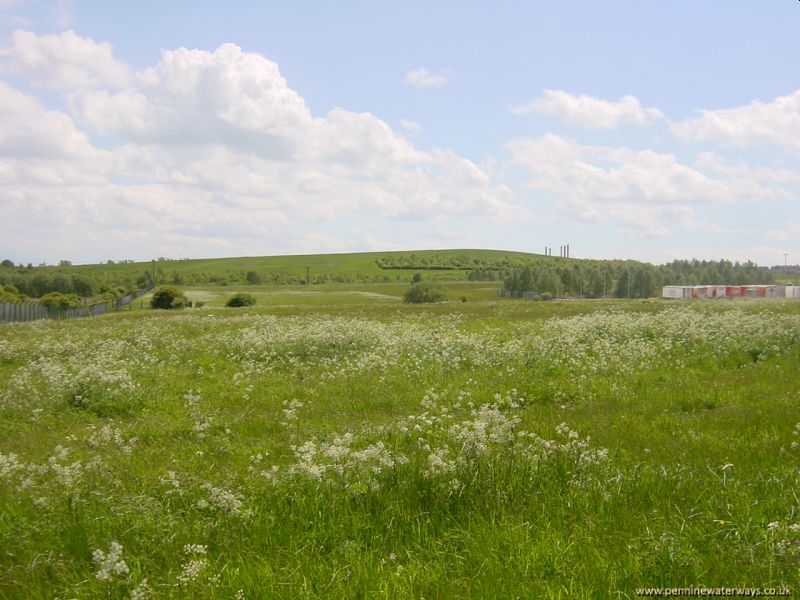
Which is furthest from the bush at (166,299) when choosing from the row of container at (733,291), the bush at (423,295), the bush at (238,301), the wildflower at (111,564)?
the wildflower at (111,564)

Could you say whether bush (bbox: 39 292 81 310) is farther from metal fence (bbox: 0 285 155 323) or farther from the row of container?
the row of container

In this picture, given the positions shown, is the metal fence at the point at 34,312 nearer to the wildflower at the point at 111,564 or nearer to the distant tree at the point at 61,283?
the distant tree at the point at 61,283

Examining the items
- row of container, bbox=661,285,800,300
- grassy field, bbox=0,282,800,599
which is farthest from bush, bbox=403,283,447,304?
grassy field, bbox=0,282,800,599

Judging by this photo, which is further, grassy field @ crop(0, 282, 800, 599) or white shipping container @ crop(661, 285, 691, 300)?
white shipping container @ crop(661, 285, 691, 300)

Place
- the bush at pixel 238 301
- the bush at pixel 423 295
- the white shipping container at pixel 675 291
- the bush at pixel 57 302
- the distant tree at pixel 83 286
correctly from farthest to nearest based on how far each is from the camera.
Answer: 1. the distant tree at pixel 83 286
2. the white shipping container at pixel 675 291
3. the bush at pixel 423 295
4. the bush at pixel 238 301
5. the bush at pixel 57 302

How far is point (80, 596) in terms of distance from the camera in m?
4.75

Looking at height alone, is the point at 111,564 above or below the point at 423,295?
below

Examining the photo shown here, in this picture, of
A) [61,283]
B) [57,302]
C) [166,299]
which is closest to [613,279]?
[166,299]

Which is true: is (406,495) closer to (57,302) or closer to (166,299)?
(57,302)

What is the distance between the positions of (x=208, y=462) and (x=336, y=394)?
16.6ft

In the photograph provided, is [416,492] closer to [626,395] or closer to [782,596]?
[782,596]

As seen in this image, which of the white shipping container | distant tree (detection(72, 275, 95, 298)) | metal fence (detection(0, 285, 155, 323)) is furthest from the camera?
distant tree (detection(72, 275, 95, 298))

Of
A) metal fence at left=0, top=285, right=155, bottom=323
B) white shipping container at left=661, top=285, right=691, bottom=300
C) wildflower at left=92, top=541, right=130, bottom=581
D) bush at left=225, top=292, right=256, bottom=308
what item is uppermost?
white shipping container at left=661, top=285, right=691, bottom=300

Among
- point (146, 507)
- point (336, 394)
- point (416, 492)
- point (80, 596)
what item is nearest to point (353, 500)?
point (416, 492)
